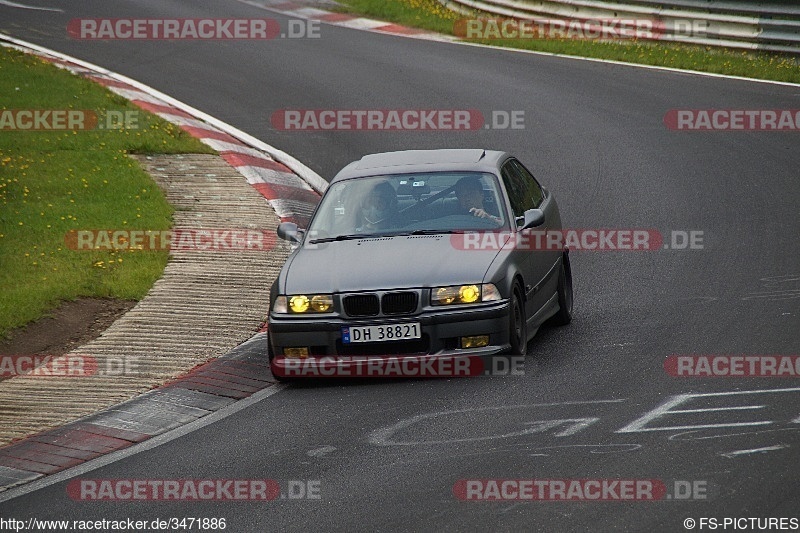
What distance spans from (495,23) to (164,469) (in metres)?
20.6

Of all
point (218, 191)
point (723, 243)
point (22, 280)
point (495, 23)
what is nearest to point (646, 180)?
point (723, 243)

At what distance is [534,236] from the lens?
35.0 ft

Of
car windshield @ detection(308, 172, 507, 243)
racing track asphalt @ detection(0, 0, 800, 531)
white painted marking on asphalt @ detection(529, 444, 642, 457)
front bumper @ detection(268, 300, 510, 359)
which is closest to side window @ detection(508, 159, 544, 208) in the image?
car windshield @ detection(308, 172, 507, 243)

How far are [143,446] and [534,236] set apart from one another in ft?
12.5

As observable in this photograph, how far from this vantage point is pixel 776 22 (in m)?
22.6

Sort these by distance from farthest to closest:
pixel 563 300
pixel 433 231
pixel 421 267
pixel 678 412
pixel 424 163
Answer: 1. pixel 563 300
2. pixel 424 163
3. pixel 433 231
4. pixel 421 267
5. pixel 678 412

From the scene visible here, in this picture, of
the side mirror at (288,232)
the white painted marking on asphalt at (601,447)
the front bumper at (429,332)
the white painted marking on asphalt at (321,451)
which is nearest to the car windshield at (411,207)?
the side mirror at (288,232)

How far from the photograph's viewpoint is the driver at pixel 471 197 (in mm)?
10469

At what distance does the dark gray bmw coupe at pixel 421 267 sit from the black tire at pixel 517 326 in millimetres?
11

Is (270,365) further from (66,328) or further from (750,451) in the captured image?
(750,451)

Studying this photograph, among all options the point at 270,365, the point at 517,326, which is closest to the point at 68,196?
the point at 270,365

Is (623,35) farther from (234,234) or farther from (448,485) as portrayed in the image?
(448,485)

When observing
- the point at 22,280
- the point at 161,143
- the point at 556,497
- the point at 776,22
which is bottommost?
the point at 556,497

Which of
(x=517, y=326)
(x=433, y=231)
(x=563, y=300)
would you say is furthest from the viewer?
(x=563, y=300)
